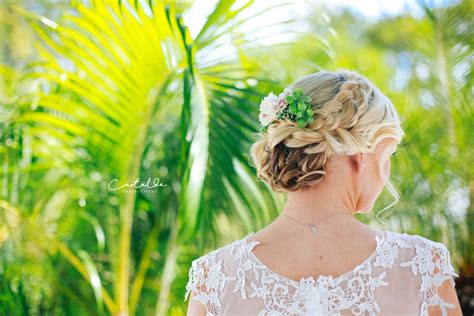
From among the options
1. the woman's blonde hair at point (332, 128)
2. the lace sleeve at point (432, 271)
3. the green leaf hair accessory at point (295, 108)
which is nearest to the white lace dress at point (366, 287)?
the lace sleeve at point (432, 271)

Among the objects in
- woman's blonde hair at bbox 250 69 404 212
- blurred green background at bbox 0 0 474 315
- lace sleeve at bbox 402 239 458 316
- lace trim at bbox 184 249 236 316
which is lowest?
lace sleeve at bbox 402 239 458 316

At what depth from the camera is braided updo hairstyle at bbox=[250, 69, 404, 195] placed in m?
1.67

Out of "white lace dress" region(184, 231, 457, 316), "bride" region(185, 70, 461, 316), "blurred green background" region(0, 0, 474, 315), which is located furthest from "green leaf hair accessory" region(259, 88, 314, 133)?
"blurred green background" region(0, 0, 474, 315)

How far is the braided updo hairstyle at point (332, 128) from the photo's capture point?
1670 millimetres

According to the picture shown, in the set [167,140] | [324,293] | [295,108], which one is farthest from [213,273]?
[167,140]

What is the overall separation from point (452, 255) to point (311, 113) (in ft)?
9.47

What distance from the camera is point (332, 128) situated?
1.68m

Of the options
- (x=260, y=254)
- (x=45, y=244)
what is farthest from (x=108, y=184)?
(x=260, y=254)

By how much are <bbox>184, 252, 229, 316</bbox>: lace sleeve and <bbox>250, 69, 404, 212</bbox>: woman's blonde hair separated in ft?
0.82

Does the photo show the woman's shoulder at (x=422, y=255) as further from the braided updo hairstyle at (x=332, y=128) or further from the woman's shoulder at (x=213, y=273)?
the woman's shoulder at (x=213, y=273)

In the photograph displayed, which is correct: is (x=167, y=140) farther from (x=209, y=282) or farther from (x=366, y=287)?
(x=366, y=287)

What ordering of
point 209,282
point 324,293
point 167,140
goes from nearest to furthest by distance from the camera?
point 324,293, point 209,282, point 167,140

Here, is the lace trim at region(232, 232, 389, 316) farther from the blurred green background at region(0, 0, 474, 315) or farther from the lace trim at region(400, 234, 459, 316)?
the blurred green background at region(0, 0, 474, 315)

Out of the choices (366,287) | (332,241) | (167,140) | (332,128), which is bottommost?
(366,287)
